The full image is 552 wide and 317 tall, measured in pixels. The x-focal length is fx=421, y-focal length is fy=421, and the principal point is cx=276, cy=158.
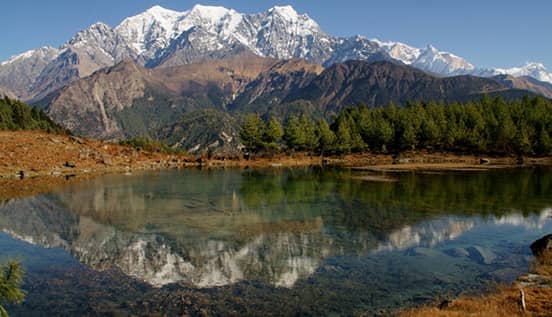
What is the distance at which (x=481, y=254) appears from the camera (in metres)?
26.4

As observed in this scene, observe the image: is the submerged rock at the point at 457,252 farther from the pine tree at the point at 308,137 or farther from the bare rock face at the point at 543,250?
the pine tree at the point at 308,137

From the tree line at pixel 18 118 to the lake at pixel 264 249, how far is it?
71.3 meters

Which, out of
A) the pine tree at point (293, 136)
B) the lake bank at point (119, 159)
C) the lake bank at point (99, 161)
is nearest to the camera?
the lake bank at point (99, 161)

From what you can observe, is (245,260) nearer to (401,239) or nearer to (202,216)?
(401,239)

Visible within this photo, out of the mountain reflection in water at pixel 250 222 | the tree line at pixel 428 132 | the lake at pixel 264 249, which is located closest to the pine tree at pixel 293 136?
the tree line at pixel 428 132

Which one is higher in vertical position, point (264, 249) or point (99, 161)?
point (99, 161)

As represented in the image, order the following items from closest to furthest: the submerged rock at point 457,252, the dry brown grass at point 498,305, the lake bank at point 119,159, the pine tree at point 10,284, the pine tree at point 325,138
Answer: the pine tree at point 10,284 → the dry brown grass at point 498,305 → the submerged rock at point 457,252 → the lake bank at point 119,159 → the pine tree at point 325,138

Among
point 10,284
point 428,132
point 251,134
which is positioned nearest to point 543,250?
point 10,284

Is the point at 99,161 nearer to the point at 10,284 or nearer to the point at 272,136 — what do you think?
the point at 272,136

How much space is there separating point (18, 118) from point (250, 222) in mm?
110345

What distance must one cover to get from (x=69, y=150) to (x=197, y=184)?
1723 inches

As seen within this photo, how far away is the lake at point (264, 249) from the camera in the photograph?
19094mm

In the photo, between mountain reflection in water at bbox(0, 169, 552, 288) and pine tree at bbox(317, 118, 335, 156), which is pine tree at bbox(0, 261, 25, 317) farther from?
pine tree at bbox(317, 118, 335, 156)

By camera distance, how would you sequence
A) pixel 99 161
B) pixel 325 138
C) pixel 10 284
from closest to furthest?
1. pixel 10 284
2. pixel 99 161
3. pixel 325 138
